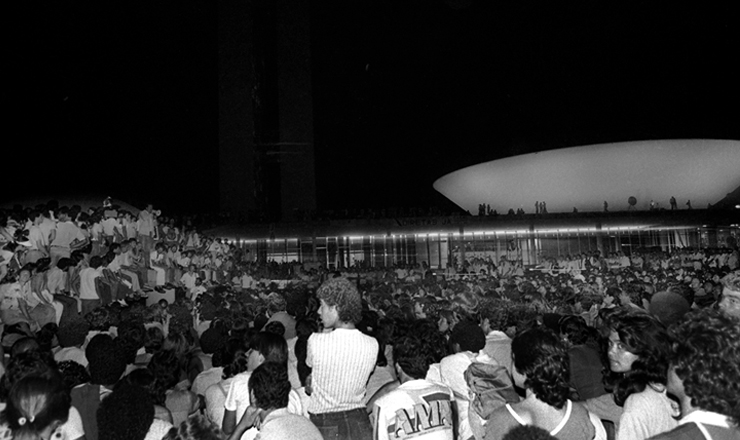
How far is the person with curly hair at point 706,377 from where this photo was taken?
1930mm

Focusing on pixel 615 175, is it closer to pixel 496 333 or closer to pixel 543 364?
pixel 496 333

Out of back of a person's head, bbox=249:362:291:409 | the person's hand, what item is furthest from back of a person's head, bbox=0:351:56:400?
back of a person's head, bbox=249:362:291:409

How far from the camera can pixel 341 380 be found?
10.7 feet

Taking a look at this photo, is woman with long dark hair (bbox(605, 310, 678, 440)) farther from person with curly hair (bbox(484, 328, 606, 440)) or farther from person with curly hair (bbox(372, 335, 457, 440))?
person with curly hair (bbox(372, 335, 457, 440))

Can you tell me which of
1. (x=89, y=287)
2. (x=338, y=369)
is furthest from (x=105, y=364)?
(x=89, y=287)

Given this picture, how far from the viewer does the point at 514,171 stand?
39125 mm

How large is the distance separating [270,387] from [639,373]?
6.21 ft

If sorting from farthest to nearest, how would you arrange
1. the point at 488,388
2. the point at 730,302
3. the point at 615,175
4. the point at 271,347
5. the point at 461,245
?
the point at 615,175 → the point at 461,245 → the point at 730,302 → the point at 271,347 → the point at 488,388

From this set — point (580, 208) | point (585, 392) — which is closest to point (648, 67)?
point (580, 208)

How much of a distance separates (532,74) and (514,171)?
983 centimetres

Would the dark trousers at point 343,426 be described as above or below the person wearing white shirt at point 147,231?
below

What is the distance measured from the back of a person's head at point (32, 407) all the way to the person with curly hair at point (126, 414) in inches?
7.9

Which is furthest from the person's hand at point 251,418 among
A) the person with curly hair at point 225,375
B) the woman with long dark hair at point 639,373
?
the woman with long dark hair at point 639,373

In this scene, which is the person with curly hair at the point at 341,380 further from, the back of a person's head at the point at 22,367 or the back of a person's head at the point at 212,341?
the back of a person's head at the point at 212,341
